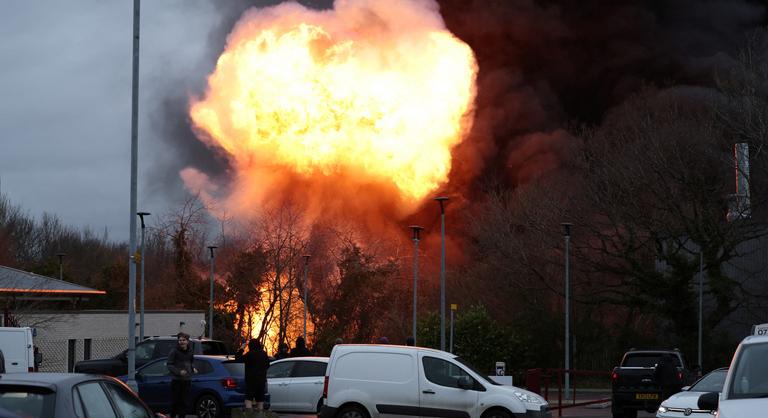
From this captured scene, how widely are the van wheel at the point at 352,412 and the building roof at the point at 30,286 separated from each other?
24302mm

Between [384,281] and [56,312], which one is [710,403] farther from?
[384,281]

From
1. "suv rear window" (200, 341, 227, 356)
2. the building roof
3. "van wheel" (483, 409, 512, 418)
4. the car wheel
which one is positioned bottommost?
the car wheel

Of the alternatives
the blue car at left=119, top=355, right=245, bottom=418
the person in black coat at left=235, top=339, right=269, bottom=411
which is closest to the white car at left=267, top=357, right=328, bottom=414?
the blue car at left=119, top=355, right=245, bottom=418

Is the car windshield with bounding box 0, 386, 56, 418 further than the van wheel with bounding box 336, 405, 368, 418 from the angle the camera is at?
No

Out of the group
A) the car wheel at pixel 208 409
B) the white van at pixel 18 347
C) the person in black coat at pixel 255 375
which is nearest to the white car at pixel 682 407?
the person in black coat at pixel 255 375

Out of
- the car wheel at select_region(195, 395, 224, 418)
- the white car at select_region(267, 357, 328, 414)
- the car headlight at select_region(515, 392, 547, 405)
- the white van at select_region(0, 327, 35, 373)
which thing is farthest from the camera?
the white car at select_region(267, 357, 328, 414)

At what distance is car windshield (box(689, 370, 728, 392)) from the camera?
21.2 m

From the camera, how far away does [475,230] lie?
6284cm

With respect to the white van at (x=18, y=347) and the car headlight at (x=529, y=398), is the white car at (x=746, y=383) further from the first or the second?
the white van at (x=18, y=347)

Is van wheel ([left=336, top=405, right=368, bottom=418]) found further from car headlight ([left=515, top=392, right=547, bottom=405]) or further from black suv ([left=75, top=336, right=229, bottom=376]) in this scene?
black suv ([left=75, top=336, right=229, bottom=376])

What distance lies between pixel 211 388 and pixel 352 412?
4542 mm

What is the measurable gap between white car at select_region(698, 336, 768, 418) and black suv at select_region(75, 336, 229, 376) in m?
20.5

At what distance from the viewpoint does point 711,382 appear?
2145 centimetres

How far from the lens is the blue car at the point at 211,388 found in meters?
23.6
